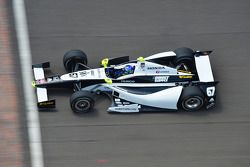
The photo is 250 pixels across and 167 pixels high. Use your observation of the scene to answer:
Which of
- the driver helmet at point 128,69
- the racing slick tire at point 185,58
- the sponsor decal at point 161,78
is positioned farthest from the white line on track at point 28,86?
the racing slick tire at point 185,58

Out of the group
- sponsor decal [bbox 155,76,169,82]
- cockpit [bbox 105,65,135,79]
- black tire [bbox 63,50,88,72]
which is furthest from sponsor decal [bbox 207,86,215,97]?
black tire [bbox 63,50,88,72]

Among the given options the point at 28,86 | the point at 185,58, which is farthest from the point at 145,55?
the point at 28,86

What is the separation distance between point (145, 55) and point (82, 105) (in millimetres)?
2459

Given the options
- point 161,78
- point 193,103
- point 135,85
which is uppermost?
point 161,78

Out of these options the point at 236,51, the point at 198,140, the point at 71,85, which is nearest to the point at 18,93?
the point at 71,85

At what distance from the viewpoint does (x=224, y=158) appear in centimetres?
837

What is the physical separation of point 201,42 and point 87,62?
10.2 feet

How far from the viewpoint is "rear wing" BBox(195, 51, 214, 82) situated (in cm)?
915

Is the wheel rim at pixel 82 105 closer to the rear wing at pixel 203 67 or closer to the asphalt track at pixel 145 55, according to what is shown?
the asphalt track at pixel 145 55

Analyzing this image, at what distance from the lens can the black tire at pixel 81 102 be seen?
28.2 feet

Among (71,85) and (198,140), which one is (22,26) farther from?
(198,140)

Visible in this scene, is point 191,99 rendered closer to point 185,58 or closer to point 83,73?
point 185,58

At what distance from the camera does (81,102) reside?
873 centimetres

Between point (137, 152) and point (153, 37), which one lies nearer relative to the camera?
point (137, 152)
